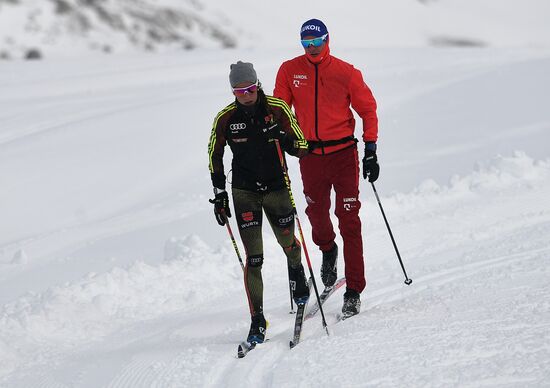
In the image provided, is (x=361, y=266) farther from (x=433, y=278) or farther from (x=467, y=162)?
(x=467, y=162)

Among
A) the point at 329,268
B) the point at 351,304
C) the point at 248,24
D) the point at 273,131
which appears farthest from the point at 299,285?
the point at 248,24

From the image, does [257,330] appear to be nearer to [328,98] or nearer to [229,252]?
[328,98]

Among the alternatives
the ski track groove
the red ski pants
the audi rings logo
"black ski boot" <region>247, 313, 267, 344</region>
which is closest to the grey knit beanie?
the audi rings logo

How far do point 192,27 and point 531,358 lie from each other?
149 feet

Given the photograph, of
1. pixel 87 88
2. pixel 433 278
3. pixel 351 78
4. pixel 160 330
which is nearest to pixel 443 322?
pixel 433 278

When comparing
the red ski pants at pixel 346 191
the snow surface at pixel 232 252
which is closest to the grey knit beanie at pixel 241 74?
the red ski pants at pixel 346 191

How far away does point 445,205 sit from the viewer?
1002cm

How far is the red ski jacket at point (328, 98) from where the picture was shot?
6.22m

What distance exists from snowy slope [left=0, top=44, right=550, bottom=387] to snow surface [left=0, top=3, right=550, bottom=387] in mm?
29

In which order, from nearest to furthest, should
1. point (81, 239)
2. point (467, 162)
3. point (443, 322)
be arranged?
point (443, 322)
point (81, 239)
point (467, 162)

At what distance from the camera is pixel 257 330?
19.1ft

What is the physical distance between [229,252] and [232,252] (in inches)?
1.4

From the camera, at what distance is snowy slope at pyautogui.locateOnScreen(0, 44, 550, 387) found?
5133 millimetres

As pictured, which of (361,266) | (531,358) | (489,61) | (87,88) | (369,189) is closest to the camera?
(531,358)
